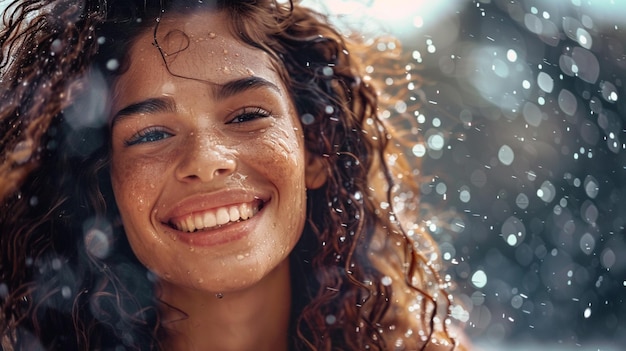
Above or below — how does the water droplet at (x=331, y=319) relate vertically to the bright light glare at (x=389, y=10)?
below

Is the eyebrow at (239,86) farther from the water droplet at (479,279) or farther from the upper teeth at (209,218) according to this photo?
the water droplet at (479,279)

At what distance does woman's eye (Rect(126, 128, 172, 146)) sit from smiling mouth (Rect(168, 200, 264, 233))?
84 mm

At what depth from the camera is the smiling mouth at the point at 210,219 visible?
833 millimetres

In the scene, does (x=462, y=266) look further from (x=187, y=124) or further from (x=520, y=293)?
(x=187, y=124)

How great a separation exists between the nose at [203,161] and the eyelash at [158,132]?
0.09ft

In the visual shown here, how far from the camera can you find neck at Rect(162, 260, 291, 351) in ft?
2.88

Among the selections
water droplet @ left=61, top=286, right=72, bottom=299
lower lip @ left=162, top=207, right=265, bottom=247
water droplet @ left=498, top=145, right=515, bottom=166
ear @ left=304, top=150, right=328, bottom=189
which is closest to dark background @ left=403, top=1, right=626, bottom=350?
water droplet @ left=498, top=145, right=515, bottom=166

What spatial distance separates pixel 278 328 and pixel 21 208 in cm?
31

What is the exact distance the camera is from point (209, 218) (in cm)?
83

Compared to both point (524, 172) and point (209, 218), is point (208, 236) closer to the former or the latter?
A: point (209, 218)

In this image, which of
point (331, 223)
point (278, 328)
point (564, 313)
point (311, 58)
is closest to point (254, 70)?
point (311, 58)

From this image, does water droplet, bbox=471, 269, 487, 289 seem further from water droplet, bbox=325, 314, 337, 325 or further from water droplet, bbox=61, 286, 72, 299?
water droplet, bbox=61, 286, 72, 299

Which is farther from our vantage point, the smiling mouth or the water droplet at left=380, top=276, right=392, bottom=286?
the water droplet at left=380, top=276, right=392, bottom=286

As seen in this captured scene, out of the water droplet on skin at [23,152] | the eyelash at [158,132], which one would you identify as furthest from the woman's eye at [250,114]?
the water droplet on skin at [23,152]
